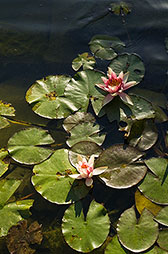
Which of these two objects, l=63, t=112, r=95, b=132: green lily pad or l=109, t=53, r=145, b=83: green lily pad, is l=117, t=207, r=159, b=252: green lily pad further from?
l=109, t=53, r=145, b=83: green lily pad

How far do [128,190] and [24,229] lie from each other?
44.0 inches

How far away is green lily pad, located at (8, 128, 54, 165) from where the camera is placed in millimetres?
3002

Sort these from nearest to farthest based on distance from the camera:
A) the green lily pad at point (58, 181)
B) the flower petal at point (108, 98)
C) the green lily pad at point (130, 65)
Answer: the green lily pad at point (58, 181)
the flower petal at point (108, 98)
the green lily pad at point (130, 65)

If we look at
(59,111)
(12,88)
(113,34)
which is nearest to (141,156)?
(59,111)

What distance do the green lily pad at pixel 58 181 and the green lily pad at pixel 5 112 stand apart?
87cm

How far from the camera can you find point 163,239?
2359mm

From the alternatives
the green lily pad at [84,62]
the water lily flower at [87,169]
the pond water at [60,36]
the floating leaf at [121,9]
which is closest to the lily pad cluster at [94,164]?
the water lily flower at [87,169]

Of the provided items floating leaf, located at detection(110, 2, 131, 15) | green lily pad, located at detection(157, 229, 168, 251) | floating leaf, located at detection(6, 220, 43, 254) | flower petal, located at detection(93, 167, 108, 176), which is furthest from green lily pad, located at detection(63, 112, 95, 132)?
floating leaf, located at detection(110, 2, 131, 15)

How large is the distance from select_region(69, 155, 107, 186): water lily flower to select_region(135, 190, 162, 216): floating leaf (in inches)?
17.0

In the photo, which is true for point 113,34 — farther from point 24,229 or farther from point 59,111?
point 24,229

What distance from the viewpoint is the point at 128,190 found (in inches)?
110

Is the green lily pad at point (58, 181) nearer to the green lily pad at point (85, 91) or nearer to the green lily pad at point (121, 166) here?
the green lily pad at point (121, 166)

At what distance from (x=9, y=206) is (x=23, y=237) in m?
0.35

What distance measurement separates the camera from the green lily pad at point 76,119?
3.25 m
